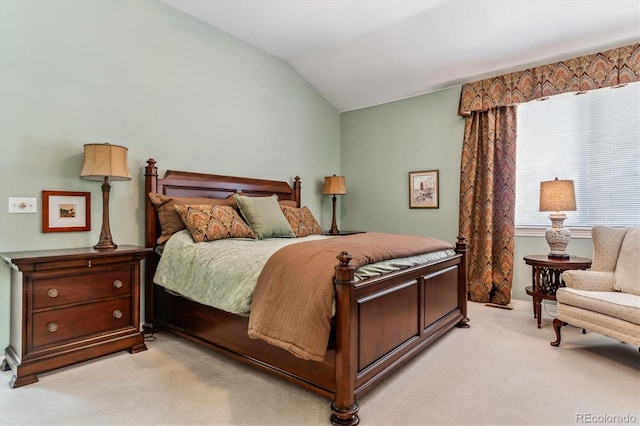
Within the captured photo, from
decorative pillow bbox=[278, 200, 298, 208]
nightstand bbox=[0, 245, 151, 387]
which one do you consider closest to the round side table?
decorative pillow bbox=[278, 200, 298, 208]

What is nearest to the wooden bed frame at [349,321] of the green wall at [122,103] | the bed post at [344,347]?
the bed post at [344,347]

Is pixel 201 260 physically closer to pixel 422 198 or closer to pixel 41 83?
pixel 41 83

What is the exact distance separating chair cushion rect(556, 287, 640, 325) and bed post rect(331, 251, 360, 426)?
75.3 inches

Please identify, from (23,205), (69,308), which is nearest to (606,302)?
(69,308)

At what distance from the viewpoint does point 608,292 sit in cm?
268

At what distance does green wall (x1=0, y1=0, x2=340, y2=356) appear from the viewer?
2.54 meters

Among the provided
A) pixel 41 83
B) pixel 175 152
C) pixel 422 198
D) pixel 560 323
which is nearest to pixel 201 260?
pixel 175 152

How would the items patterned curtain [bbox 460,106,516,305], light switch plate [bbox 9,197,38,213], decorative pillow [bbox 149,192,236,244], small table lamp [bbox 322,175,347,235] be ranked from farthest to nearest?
small table lamp [bbox 322,175,347,235] → patterned curtain [bbox 460,106,516,305] → decorative pillow [bbox 149,192,236,244] → light switch plate [bbox 9,197,38,213]

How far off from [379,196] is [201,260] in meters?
3.14

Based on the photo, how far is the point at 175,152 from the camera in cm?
349

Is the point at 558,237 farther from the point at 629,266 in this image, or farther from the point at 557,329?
the point at 557,329

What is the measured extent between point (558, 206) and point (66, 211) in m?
4.22

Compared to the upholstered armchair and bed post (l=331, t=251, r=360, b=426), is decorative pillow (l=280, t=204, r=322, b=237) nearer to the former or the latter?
bed post (l=331, t=251, r=360, b=426)

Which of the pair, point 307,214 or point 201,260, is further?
point 307,214
